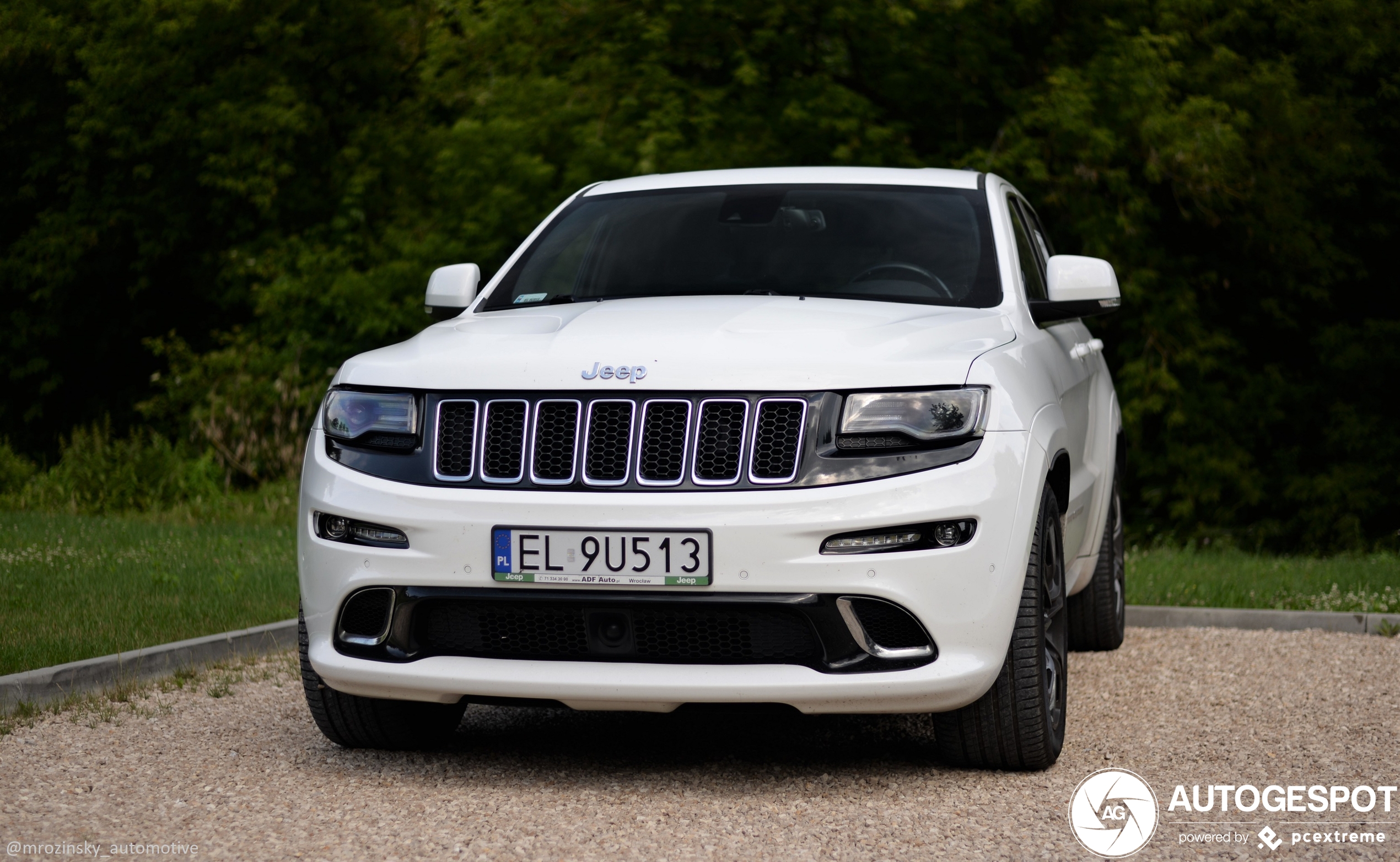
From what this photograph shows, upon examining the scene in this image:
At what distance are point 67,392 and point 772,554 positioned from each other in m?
19.0

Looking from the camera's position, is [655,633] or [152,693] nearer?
[655,633]

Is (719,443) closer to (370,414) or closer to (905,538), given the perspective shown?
(905,538)

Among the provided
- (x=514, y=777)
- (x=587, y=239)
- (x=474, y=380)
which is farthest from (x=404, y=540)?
(x=587, y=239)

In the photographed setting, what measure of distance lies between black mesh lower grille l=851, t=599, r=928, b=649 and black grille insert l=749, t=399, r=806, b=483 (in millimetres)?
424

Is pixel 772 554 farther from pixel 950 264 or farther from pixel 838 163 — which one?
pixel 838 163

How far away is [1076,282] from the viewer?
5.48 metres

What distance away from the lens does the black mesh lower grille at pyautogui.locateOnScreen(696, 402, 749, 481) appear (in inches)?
168

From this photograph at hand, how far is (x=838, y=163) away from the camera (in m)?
15.7

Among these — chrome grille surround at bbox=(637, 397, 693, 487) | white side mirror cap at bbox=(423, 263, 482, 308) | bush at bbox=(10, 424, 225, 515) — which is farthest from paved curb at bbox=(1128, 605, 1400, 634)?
bush at bbox=(10, 424, 225, 515)

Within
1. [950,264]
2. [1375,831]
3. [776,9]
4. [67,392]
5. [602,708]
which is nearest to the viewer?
[1375,831]

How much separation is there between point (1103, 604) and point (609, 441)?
11.6 feet

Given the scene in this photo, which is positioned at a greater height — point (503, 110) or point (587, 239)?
point (587, 239)

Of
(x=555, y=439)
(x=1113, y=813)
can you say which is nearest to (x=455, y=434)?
(x=555, y=439)

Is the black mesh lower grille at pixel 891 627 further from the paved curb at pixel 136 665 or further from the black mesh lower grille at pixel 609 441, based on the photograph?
the paved curb at pixel 136 665
